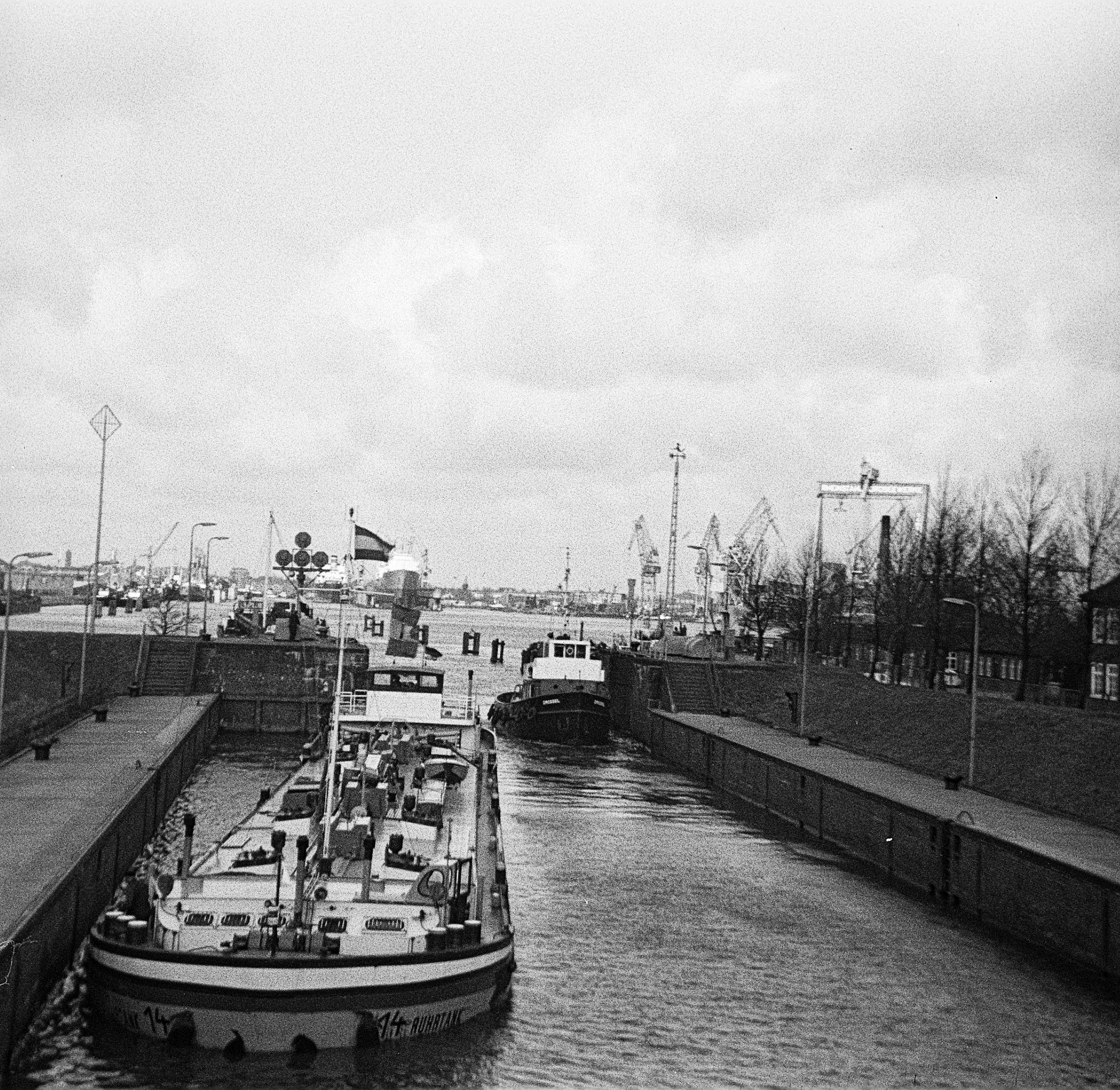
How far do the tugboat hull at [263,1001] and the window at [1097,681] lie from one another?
50466 millimetres

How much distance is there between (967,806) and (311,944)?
25011mm

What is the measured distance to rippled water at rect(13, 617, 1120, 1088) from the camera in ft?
74.1

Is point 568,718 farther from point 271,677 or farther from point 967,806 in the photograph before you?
point 967,806

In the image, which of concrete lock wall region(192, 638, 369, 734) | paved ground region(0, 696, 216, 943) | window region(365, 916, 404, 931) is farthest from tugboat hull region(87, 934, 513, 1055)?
concrete lock wall region(192, 638, 369, 734)

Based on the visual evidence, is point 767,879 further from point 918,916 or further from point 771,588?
point 771,588

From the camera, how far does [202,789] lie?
181 ft

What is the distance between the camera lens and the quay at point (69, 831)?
22.0 meters

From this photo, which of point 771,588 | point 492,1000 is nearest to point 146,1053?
point 492,1000

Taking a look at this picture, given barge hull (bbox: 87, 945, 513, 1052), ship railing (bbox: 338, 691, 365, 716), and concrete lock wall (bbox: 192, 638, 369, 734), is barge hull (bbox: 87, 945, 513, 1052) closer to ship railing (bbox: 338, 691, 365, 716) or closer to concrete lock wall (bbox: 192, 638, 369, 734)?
ship railing (bbox: 338, 691, 365, 716)

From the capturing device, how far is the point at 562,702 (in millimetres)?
77562

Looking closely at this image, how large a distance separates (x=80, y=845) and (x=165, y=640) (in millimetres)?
55874

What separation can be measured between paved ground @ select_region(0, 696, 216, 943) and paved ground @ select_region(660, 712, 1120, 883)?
22.4 metres

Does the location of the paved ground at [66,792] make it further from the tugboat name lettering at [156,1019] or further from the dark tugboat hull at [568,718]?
the dark tugboat hull at [568,718]

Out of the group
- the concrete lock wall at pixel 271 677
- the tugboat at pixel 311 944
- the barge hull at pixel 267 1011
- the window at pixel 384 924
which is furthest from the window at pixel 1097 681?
the barge hull at pixel 267 1011
